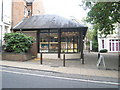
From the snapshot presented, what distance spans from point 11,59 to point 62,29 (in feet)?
22.5

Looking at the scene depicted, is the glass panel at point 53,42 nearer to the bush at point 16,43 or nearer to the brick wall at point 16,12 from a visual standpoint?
the bush at point 16,43

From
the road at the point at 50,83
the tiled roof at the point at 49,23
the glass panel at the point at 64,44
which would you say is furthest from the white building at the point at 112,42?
the road at the point at 50,83

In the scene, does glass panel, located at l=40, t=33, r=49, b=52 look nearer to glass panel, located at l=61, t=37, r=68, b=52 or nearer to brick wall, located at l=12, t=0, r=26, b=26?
glass panel, located at l=61, t=37, r=68, b=52

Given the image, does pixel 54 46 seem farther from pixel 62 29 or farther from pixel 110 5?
pixel 110 5

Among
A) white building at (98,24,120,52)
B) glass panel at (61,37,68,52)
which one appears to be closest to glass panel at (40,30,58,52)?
glass panel at (61,37,68,52)

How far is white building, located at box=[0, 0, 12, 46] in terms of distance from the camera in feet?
49.3

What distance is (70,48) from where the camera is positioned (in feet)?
50.5

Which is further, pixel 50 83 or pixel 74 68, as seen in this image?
pixel 74 68

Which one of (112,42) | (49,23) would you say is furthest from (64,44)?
(112,42)

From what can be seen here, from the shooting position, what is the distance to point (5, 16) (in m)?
15.6

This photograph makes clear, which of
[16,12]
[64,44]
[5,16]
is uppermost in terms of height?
[16,12]

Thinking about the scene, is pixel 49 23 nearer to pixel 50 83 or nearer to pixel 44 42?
pixel 44 42

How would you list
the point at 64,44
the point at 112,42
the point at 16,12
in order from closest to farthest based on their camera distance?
the point at 64,44 < the point at 16,12 < the point at 112,42

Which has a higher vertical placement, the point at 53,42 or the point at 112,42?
the point at 112,42
